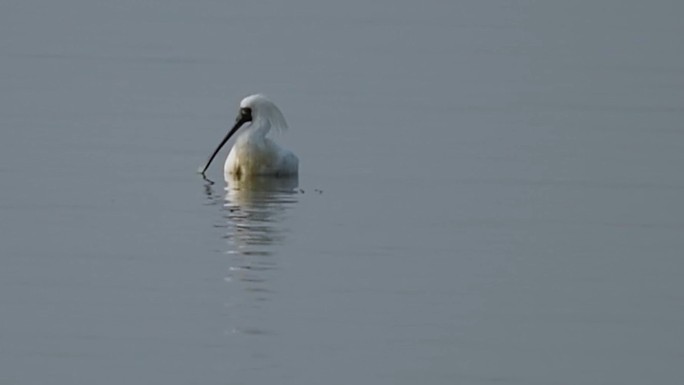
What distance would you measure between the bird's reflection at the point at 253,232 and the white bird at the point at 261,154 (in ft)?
0.34

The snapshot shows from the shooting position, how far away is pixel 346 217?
17156 millimetres

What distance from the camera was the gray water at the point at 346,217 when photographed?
40.7 ft

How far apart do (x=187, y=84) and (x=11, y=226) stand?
429 inches

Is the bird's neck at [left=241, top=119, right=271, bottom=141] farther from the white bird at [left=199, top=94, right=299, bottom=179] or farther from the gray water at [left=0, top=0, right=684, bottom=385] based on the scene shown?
the gray water at [left=0, top=0, right=684, bottom=385]

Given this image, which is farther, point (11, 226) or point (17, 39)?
point (17, 39)

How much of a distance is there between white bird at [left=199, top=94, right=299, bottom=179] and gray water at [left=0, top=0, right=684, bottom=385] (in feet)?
0.98

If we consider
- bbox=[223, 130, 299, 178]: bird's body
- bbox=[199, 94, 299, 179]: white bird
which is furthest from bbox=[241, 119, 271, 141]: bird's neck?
bbox=[223, 130, 299, 178]: bird's body

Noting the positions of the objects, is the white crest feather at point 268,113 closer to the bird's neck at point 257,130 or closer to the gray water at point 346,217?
→ the bird's neck at point 257,130

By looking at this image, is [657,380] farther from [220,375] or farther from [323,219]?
[323,219]

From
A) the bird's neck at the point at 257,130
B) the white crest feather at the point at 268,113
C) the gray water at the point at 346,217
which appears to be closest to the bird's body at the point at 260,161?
the bird's neck at the point at 257,130

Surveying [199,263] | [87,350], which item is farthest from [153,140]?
[87,350]

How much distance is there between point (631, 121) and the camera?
24062 millimetres

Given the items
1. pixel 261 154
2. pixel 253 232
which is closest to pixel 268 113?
pixel 261 154

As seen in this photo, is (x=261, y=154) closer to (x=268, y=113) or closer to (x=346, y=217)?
(x=268, y=113)
